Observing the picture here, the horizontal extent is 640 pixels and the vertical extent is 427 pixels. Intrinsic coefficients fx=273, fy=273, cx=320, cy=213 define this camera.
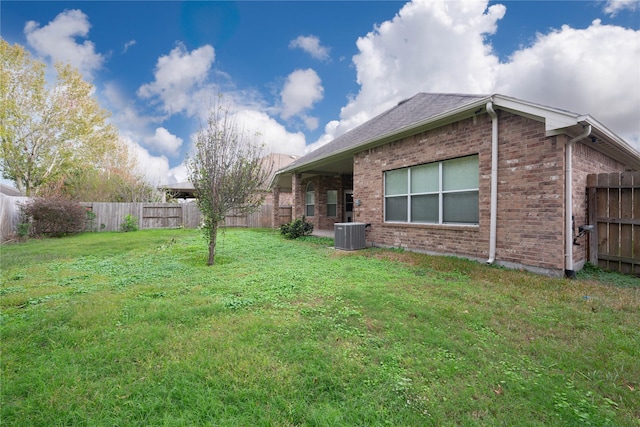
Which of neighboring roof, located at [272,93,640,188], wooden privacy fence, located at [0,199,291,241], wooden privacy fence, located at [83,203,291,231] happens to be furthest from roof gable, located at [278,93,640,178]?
wooden privacy fence, located at [83,203,291,231]

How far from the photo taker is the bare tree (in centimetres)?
654

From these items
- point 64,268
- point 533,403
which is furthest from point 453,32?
point 64,268

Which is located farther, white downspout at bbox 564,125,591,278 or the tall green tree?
the tall green tree

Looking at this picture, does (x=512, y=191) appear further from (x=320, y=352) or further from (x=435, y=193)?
(x=320, y=352)

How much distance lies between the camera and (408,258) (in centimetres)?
666

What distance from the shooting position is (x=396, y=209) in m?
8.16

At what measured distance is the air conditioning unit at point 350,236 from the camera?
840 cm

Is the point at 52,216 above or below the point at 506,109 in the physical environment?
below

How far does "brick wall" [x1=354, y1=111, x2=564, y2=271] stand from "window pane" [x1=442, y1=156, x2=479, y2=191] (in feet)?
0.66

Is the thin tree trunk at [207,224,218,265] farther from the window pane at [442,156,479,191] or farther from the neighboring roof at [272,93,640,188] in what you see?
the window pane at [442,156,479,191]

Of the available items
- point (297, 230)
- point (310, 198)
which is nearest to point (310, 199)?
point (310, 198)

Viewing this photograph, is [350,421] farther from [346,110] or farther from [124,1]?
[346,110]

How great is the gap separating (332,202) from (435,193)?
27.5 feet

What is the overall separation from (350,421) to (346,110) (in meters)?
18.1
